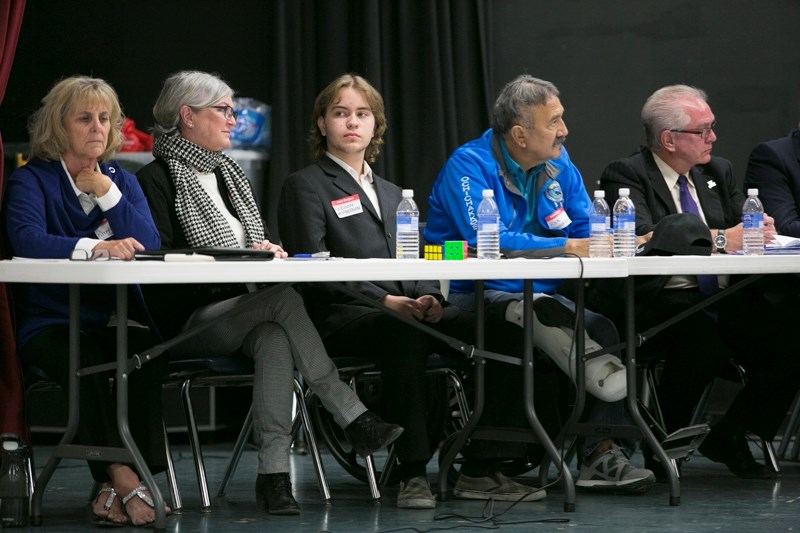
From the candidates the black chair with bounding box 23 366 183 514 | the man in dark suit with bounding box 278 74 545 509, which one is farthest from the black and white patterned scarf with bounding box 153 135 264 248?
the black chair with bounding box 23 366 183 514

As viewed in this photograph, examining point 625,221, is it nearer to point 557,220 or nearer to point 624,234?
point 624,234

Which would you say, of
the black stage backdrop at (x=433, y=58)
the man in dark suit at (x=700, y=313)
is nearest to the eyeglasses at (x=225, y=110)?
the man in dark suit at (x=700, y=313)

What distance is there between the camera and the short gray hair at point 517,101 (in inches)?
170

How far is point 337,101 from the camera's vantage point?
4.33 metres

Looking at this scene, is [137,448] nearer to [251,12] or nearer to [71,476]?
[71,476]

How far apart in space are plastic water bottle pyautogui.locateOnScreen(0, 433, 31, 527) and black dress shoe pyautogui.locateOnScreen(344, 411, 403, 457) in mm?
943

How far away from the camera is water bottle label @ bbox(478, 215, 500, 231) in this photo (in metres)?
3.84

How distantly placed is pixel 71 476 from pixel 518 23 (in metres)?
2.96

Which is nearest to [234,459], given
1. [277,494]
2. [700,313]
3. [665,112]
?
[277,494]

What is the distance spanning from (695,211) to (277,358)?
179 centimetres

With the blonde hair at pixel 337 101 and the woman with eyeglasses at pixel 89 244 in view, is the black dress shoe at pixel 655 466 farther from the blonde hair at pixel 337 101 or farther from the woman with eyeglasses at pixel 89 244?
the woman with eyeglasses at pixel 89 244

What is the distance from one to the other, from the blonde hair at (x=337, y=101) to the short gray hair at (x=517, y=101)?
0.41 meters

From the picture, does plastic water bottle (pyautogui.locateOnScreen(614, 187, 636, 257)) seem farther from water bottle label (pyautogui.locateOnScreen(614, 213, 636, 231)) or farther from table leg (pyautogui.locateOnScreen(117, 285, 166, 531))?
table leg (pyautogui.locateOnScreen(117, 285, 166, 531))

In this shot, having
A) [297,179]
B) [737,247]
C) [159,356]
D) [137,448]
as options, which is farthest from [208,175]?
[737,247]
